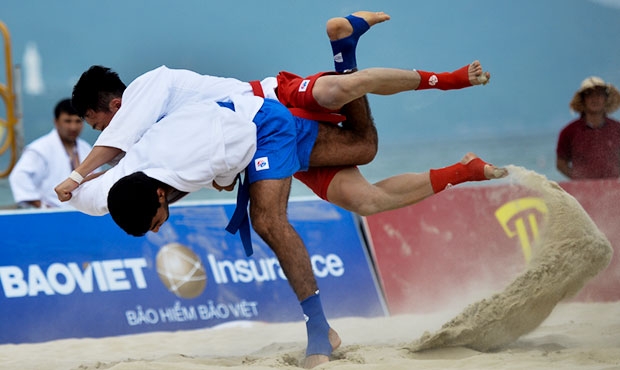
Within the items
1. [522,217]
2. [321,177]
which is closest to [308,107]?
[321,177]

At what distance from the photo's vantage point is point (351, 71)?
166 inches

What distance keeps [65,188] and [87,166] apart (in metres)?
0.13

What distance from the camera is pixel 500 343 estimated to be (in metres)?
4.20

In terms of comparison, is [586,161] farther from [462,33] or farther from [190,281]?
[190,281]

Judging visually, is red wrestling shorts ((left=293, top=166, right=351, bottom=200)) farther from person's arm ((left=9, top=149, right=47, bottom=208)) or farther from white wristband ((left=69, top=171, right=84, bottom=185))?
person's arm ((left=9, top=149, right=47, bottom=208))

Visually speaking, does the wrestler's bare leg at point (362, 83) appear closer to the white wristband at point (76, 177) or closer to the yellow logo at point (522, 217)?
the white wristband at point (76, 177)

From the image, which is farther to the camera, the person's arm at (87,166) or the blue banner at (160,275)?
the blue banner at (160,275)

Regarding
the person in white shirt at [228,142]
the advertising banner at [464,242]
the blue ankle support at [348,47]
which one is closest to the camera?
the person in white shirt at [228,142]

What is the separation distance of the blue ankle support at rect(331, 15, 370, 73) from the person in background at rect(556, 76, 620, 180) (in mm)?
2924

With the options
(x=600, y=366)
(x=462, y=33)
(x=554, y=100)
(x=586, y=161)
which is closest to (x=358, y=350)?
(x=600, y=366)

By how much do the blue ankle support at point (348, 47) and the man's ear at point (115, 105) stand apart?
3.41ft

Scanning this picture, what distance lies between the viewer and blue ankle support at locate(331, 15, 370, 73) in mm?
4195

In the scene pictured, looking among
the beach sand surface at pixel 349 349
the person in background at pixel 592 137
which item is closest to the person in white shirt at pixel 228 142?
the beach sand surface at pixel 349 349

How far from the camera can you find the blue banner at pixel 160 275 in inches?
210
